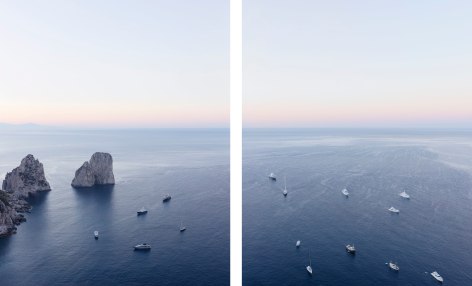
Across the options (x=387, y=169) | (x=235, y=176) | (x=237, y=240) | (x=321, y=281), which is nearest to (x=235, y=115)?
(x=235, y=176)

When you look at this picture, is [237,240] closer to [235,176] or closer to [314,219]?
[235,176]

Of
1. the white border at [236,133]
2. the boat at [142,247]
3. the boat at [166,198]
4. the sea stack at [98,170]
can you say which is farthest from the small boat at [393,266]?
the sea stack at [98,170]

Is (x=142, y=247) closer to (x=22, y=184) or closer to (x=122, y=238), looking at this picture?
(x=122, y=238)

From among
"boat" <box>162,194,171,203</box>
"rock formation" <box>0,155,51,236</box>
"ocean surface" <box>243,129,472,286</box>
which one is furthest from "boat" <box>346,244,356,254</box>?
"rock formation" <box>0,155,51,236</box>

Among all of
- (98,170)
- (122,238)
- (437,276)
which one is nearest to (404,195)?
(437,276)

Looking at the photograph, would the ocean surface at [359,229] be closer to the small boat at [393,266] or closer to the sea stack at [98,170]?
the small boat at [393,266]

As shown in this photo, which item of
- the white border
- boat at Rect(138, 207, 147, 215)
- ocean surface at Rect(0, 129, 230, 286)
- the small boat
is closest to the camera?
the white border

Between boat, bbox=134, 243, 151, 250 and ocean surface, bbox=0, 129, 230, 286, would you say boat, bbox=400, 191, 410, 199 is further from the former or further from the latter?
boat, bbox=134, 243, 151, 250
